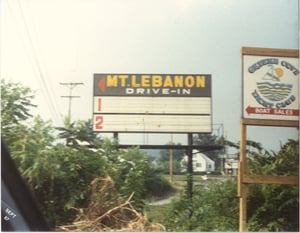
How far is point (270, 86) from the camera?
12.0ft

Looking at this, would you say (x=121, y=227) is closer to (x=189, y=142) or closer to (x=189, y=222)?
(x=189, y=222)

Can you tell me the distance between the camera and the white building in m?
3.55

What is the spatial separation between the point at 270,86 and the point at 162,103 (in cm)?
84

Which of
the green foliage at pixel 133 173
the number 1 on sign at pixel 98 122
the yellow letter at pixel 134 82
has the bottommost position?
the green foliage at pixel 133 173

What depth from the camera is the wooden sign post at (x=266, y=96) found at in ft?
11.7

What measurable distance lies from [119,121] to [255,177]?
1.11m

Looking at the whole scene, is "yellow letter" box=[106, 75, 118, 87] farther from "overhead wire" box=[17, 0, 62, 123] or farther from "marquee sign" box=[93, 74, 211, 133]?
"overhead wire" box=[17, 0, 62, 123]

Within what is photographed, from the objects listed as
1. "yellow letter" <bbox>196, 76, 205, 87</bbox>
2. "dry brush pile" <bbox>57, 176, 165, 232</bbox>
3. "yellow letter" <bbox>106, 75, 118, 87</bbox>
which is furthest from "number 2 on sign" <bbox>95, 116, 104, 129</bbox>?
"yellow letter" <bbox>196, 76, 205, 87</bbox>

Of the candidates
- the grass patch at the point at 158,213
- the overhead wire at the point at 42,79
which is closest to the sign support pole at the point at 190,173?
the grass patch at the point at 158,213

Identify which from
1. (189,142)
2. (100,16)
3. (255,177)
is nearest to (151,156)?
(189,142)

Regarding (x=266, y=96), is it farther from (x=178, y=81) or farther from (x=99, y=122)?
(x=99, y=122)

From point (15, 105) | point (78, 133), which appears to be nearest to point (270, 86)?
point (78, 133)

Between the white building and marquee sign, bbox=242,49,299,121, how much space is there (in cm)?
44

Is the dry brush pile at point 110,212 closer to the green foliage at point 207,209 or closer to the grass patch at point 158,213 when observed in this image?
the grass patch at point 158,213
